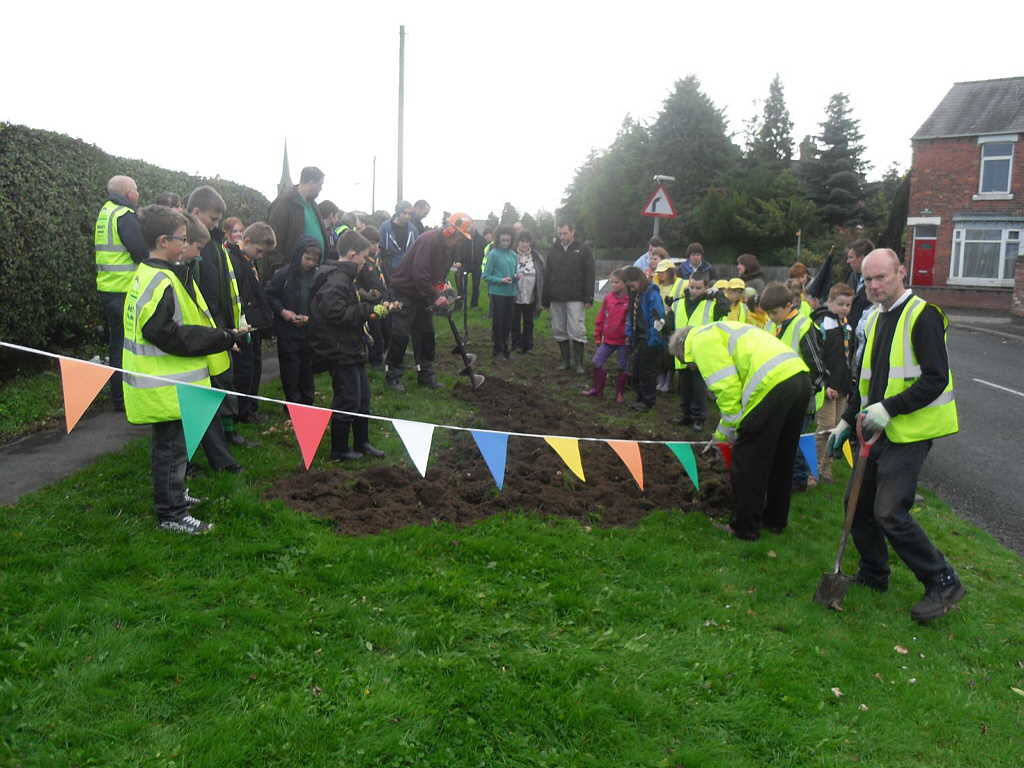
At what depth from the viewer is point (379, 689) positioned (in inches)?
139

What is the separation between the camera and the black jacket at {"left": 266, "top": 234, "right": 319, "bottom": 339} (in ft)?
23.9

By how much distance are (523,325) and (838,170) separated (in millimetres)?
35962

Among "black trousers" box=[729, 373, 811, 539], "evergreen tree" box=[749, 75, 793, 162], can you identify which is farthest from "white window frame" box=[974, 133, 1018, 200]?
"black trousers" box=[729, 373, 811, 539]

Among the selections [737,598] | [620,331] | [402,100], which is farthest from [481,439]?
[402,100]

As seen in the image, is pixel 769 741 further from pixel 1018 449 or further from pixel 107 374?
pixel 1018 449

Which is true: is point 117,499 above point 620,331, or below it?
below

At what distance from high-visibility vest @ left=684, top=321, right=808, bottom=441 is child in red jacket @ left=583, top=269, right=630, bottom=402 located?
4.10m

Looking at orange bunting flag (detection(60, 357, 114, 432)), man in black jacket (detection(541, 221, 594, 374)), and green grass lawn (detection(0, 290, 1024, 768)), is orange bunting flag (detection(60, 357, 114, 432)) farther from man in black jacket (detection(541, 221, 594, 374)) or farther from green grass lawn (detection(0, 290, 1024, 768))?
man in black jacket (detection(541, 221, 594, 374))

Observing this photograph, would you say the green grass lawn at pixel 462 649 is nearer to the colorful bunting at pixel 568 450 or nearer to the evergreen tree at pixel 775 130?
the colorful bunting at pixel 568 450

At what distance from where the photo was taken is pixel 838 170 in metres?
42.3

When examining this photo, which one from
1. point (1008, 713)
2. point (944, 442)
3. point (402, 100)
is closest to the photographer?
point (1008, 713)

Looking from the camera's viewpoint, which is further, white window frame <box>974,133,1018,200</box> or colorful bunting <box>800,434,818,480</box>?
white window frame <box>974,133,1018,200</box>

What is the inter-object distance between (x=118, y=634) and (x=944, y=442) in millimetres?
9224

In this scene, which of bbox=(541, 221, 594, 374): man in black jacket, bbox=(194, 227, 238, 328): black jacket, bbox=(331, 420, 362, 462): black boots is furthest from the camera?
bbox=(541, 221, 594, 374): man in black jacket
